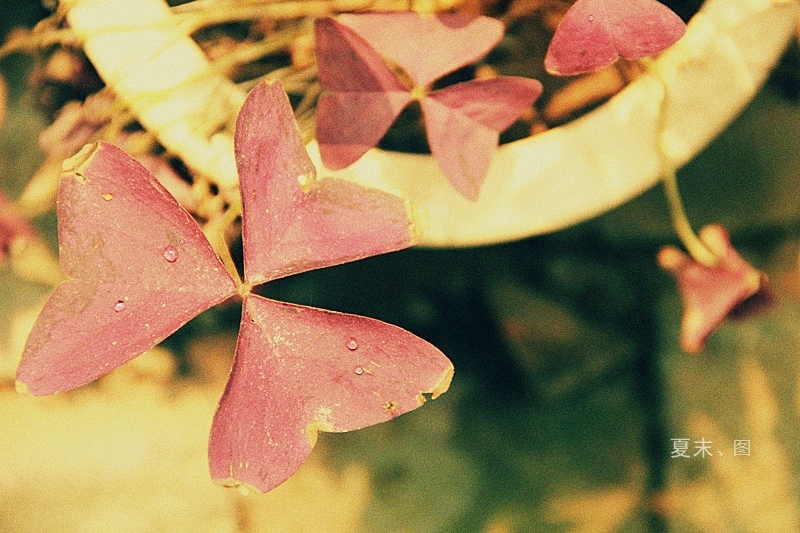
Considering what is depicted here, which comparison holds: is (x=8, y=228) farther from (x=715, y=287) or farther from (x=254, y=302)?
(x=715, y=287)

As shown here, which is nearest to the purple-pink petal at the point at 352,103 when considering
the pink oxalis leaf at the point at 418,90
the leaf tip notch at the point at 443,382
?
the pink oxalis leaf at the point at 418,90

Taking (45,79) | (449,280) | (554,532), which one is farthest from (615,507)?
(45,79)

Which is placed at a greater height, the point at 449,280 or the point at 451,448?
the point at 449,280

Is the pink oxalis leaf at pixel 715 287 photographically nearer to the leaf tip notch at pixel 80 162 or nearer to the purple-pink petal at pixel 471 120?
the purple-pink petal at pixel 471 120

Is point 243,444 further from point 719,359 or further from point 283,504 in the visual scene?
point 719,359

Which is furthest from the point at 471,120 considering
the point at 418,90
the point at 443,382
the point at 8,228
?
the point at 8,228

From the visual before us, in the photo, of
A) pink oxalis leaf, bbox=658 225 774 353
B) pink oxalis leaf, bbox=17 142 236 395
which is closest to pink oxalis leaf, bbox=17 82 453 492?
pink oxalis leaf, bbox=17 142 236 395
